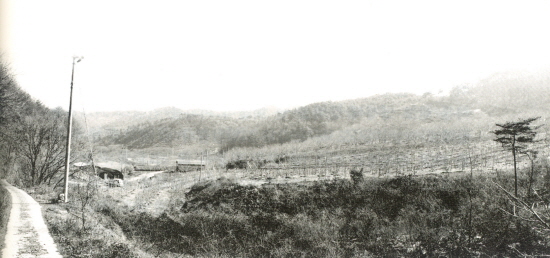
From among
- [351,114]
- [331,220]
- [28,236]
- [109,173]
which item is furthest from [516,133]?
[351,114]

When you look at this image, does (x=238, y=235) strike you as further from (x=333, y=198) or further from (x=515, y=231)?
(x=515, y=231)

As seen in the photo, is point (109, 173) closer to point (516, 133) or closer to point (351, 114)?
point (516, 133)

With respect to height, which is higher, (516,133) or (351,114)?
(351,114)

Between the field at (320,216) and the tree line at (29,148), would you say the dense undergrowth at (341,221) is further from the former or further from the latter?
the tree line at (29,148)

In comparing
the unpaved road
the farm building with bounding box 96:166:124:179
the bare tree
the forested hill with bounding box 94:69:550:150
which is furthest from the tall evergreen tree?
the farm building with bounding box 96:166:124:179

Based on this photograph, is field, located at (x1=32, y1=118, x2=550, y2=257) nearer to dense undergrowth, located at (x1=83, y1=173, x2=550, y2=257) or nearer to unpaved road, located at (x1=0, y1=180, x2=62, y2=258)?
dense undergrowth, located at (x1=83, y1=173, x2=550, y2=257)

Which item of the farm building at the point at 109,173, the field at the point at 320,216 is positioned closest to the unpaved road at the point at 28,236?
the field at the point at 320,216
